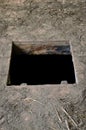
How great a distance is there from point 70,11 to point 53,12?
22 centimetres

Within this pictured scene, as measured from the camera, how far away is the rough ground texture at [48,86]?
1900mm

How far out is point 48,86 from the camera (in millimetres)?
2168

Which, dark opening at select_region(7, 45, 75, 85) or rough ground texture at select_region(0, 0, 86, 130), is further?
dark opening at select_region(7, 45, 75, 85)

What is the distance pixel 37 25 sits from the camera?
9.70 feet

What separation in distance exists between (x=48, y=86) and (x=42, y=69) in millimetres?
1357

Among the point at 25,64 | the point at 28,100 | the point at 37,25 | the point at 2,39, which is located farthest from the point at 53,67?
the point at 28,100

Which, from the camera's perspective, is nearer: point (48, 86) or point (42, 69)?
point (48, 86)

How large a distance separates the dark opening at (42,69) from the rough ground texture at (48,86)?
43 cm

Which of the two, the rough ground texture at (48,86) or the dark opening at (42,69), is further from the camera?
the dark opening at (42,69)

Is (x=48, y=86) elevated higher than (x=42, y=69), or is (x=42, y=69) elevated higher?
(x=42, y=69)

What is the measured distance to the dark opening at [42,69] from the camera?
10.8 ft

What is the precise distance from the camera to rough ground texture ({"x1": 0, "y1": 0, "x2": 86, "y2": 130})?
1.90 m

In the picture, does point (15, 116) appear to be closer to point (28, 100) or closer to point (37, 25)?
point (28, 100)

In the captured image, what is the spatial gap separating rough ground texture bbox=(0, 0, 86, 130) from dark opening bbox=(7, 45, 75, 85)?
0.43 metres
